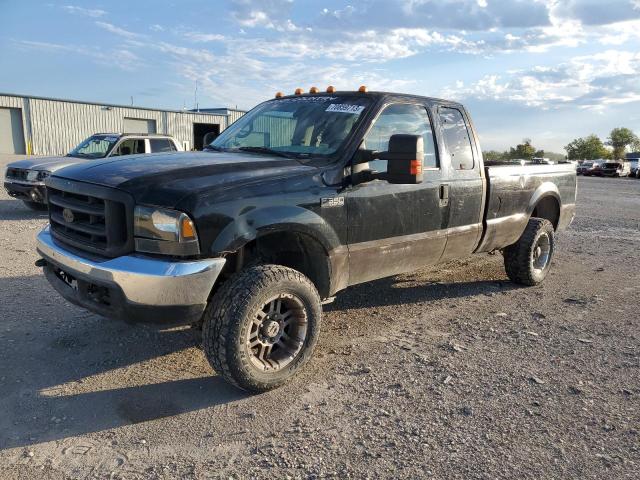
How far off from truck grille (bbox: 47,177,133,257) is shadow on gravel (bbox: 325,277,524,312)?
2468 millimetres

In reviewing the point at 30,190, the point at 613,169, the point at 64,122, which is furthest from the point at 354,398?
the point at 613,169

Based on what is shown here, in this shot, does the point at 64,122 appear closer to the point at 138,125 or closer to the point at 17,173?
the point at 138,125

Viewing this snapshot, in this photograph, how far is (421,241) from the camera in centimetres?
449

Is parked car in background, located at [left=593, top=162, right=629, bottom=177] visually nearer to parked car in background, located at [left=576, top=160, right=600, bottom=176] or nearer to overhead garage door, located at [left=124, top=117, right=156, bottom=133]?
parked car in background, located at [left=576, top=160, right=600, bottom=176]

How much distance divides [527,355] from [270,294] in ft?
7.17

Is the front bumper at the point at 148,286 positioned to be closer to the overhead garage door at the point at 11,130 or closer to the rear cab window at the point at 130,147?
the rear cab window at the point at 130,147

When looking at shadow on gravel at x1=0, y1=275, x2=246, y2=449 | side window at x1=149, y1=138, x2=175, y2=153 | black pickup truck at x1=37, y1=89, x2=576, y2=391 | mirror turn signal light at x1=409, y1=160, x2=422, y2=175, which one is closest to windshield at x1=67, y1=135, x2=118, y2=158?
side window at x1=149, y1=138, x2=175, y2=153

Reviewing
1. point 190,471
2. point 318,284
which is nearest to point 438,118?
point 318,284

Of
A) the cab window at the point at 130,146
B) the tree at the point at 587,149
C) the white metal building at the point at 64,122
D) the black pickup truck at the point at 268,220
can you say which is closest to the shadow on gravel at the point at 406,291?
the black pickup truck at the point at 268,220

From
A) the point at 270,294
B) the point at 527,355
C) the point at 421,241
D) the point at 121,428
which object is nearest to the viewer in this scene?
the point at 121,428

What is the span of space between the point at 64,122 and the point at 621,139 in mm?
92346

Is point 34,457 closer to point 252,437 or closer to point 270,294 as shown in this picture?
point 252,437

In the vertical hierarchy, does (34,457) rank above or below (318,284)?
below

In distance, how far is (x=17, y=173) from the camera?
1035cm
